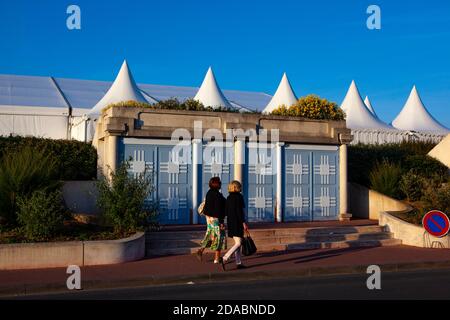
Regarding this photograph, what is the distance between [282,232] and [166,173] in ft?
12.2

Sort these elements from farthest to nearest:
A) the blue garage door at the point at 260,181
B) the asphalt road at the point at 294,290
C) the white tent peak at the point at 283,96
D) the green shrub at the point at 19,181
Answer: the white tent peak at the point at 283,96 → the blue garage door at the point at 260,181 → the green shrub at the point at 19,181 → the asphalt road at the point at 294,290

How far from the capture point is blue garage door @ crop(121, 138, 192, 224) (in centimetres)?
1562

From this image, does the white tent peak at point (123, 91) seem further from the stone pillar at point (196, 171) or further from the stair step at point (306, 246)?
the stair step at point (306, 246)

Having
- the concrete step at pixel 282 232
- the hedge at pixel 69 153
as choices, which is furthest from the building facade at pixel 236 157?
the concrete step at pixel 282 232

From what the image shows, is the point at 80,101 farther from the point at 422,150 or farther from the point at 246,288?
the point at 246,288

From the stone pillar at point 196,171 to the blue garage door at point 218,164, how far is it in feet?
0.48

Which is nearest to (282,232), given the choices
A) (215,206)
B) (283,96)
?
(215,206)

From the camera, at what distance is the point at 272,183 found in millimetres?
16875

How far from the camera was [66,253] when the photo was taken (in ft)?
36.7

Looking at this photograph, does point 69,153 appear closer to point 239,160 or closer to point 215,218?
point 239,160

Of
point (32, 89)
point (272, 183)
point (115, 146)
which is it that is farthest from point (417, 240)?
point (32, 89)

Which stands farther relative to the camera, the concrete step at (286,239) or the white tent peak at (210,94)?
the white tent peak at (210,94)

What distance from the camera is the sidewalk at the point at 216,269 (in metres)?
9.62

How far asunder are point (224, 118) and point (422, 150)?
38.1ft
